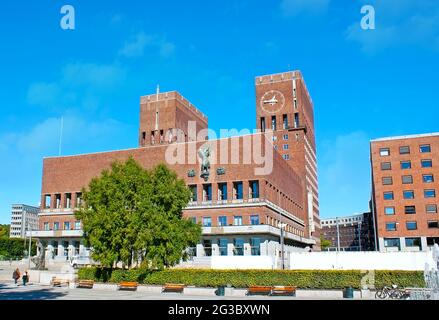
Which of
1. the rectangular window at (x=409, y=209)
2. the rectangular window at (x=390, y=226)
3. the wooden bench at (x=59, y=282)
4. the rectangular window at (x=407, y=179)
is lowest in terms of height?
the wooden bench at (x=59, y=282)

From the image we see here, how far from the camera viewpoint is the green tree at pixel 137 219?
40.2 metres

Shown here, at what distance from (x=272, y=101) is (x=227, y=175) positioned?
5369 cm

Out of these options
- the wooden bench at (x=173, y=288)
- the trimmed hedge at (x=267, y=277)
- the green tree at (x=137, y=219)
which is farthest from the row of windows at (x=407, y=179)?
the wooden bench at (x=173, y=288)

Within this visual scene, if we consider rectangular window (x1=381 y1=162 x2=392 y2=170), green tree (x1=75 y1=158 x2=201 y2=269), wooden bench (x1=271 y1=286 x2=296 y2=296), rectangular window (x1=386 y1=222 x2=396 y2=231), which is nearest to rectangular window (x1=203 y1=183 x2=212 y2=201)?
green tree (x1=75 y1=158 x2=201 y2=269)

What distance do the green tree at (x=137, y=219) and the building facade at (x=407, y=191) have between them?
50158mm

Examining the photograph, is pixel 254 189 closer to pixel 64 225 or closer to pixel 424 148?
pixel 424 148

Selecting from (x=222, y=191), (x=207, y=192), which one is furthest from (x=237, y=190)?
(x=207, y=192)

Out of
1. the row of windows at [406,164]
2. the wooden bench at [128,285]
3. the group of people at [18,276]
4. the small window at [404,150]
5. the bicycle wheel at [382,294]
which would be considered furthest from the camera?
the small window at [404,150]

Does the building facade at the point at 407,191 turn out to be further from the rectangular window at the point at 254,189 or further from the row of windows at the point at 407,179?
the rectangular window at the point at 254,189

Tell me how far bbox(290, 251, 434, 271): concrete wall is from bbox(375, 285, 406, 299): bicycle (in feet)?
38.1

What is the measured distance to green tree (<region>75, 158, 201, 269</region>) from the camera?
40.2 metres

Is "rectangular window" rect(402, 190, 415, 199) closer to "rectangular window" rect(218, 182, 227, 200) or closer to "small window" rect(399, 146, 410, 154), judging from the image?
"small window" rect(399, 146, 410, 154)

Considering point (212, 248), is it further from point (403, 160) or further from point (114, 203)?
point (403, 160)

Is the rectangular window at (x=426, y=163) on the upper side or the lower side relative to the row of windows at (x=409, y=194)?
upper
